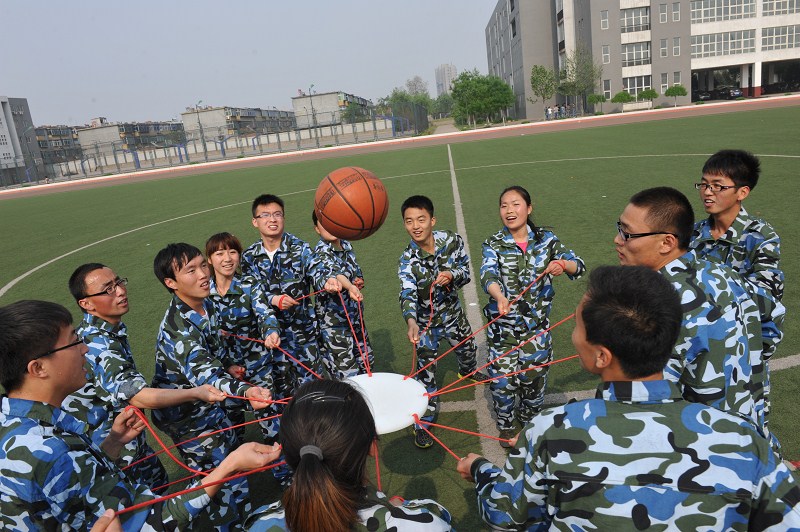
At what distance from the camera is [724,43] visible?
63250 mm

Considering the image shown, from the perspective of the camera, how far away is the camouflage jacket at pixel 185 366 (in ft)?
11.4

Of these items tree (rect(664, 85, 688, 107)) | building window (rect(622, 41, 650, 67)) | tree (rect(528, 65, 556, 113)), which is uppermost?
building window (rect(622, 41, 650, 67))

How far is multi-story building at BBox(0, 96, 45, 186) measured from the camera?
56.7 metres

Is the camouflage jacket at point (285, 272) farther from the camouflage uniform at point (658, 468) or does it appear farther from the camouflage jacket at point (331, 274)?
the camouflage uniform at point (658, 468)

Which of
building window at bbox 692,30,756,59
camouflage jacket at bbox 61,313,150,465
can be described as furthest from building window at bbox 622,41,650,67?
camouflage jacket at bbox 61,313,150,465

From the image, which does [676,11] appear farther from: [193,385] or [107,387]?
[107,387]

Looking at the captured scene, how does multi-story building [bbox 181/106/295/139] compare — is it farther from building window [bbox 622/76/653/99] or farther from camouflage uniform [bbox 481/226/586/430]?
camouflage uniform [bbox 481/226/586/430]

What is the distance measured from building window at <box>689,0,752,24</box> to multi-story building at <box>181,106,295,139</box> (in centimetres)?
5220

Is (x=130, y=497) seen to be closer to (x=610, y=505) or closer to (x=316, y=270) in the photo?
(x=610, y=505)

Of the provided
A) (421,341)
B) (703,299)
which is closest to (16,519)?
(703,299)

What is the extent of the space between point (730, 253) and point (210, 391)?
3.97 metres

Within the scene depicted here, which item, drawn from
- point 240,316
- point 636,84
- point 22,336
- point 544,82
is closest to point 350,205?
point 240,316

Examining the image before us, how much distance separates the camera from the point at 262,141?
184ft

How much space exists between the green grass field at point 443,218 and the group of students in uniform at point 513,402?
1435mm
